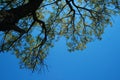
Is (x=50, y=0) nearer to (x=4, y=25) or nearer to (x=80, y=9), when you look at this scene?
(x=80, y=9)

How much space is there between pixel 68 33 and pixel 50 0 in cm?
280

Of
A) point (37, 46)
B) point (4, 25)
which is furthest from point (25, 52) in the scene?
point (4, 25)

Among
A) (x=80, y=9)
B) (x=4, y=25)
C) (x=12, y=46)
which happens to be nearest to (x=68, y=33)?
(x=80, y=9)

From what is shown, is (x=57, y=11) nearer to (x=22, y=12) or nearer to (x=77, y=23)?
(x=77, y=23)

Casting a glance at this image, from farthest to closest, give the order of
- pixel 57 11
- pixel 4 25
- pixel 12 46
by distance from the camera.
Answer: pixel 57 11
pixel 12 46
pixel 4 25

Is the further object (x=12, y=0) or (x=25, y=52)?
(x=25, y=52)

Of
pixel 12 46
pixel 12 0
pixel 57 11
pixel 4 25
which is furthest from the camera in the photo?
pixel 57 11

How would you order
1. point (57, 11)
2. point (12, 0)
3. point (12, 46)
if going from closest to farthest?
point (12, 0) → point (12, 46) → point (57, 11)

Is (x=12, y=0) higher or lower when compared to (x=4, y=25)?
higher

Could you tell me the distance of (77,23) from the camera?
81.3ft

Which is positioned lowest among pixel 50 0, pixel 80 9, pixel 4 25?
pixel 4 25

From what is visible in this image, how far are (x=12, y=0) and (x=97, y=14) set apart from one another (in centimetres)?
672

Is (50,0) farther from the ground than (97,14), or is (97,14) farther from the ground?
(50,0)

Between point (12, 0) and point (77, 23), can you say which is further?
point (77, 23)
